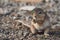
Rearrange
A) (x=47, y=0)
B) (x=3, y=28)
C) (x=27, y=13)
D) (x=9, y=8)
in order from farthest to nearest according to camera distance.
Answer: (x=47, y=0) < (x=9, y=8) < (x=27, y=13) < (x=3, y=28)

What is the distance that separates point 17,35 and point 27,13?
1823 mm

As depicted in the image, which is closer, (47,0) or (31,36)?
(31,36)

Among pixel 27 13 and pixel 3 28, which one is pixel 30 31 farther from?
pixel 27 13

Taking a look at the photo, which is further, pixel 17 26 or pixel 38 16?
pixel 17 26

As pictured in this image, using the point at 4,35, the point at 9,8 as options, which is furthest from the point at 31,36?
the point at 9,8

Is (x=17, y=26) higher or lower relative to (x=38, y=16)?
lower

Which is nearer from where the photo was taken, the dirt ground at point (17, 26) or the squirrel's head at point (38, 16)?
the squirrel's head at point (38, 16)

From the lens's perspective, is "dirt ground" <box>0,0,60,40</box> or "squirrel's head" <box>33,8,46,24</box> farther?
"dirt ground" <box>0,0,60,40</box>

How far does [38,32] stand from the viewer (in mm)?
6637

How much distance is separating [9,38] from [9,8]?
9.41 feet

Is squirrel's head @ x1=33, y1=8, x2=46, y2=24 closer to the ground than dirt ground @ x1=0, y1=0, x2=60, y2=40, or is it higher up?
higher up

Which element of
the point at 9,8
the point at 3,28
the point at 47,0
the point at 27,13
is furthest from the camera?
the point at 47,0

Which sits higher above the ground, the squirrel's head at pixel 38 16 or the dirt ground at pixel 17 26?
the squirrel's head at pixel 38 16

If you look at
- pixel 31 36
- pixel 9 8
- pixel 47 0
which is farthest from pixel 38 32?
pixel 47 0
